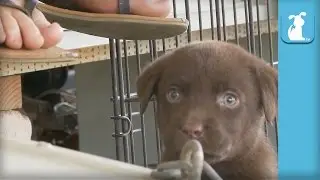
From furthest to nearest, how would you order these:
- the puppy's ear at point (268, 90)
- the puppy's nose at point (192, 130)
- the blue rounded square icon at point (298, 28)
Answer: the puppy's ear at point (268, 90)
the puppy's nose at point (192, 130)
the blue rounded square icon at point (298, 28)

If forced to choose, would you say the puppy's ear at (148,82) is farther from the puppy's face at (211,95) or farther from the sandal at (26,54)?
the sandal at (26,54)

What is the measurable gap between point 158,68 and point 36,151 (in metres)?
0.36

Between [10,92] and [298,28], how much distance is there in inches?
24.6

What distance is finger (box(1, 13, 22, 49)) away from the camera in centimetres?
89

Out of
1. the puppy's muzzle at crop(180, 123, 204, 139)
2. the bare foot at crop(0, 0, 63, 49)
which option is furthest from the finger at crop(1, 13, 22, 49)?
the puppy's muzzle at crop(180, 123, 204, 139)

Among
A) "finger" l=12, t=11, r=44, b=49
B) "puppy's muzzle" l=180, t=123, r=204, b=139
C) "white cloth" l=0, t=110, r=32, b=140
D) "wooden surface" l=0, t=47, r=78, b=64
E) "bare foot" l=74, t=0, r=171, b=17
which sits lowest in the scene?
"white cloth" l=0, t=110, r=32, b=140

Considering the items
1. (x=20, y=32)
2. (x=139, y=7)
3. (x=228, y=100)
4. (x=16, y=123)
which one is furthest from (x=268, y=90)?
(x=16, y=123)

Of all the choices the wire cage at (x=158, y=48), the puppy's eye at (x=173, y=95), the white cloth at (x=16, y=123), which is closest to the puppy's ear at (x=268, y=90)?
the puppy's eye at (x=173, y=95)

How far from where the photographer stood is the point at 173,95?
2.74ft

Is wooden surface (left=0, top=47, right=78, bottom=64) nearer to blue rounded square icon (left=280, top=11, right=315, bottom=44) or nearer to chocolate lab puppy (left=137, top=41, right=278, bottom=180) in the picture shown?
chocolate lab puppy (left=137, top=41, right=278, bottom=180)

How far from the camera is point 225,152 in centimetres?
81

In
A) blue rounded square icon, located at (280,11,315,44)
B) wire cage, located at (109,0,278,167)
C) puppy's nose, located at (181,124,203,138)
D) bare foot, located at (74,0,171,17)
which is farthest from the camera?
wire cage, located at (109,0,278,167)

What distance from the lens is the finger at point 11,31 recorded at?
893mm

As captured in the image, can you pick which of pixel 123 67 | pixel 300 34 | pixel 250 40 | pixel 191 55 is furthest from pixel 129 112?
pixel 300 34
